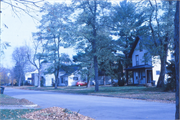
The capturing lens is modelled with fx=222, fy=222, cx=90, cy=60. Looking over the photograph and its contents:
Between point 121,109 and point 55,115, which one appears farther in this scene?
point 121,109

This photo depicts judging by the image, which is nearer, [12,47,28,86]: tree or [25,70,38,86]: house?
[12,47,28,86]: tree

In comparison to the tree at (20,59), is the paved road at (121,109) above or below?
below

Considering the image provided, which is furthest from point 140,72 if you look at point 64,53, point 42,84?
point 42,84

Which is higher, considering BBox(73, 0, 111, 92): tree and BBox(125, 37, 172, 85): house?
BBox(73, 0, 111, 92): tree

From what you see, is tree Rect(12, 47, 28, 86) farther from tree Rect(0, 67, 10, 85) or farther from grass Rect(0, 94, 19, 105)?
grass Rect(0, 94, 19, 105)

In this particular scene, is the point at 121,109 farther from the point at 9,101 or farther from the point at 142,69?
the point at 142,69

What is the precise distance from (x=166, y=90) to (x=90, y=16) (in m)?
12.4

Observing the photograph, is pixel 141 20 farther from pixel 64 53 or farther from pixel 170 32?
pixel 64 53

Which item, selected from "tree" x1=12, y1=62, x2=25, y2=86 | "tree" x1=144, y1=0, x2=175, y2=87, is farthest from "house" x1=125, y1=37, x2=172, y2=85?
"tree" x1=12, y1=62, x2=25, y2=86

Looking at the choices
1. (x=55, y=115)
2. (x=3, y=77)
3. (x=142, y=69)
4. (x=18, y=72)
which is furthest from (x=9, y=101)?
(x=18, y=72)

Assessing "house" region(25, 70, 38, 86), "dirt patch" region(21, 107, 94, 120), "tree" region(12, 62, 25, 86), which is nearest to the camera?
"dirt patch" region(21, 107, 94, 120)

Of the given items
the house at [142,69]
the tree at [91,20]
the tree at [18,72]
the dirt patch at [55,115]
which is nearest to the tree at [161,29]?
the tree at [91,20]

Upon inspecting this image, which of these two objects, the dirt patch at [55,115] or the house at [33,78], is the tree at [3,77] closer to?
the house at [33,78]

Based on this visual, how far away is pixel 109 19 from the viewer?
2692cm
